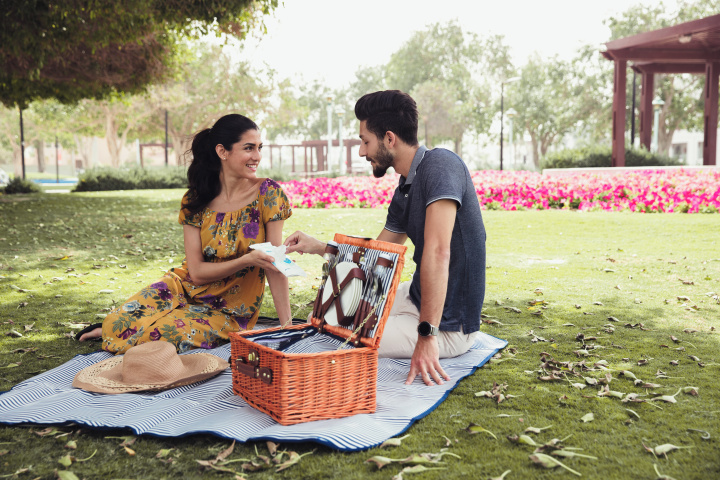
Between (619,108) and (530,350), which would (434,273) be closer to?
(530,350)

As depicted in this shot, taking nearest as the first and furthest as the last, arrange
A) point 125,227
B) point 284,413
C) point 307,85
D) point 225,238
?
1. point 284,413
2. point 225,238
3. point 125,227
4. point 307,85

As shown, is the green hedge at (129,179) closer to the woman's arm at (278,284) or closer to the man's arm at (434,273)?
the woman's arm at (278,284)

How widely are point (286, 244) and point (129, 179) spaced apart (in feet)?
82.1

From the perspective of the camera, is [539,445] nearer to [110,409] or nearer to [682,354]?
[682,354]

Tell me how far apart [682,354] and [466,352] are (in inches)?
53.5

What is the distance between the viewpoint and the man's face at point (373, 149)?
11.6ft

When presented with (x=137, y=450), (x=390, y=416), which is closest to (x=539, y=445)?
(x=390, y=416)

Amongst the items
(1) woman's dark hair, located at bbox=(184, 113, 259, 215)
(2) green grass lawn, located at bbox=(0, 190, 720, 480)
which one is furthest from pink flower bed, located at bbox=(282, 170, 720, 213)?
(1) woman's dark hair, located at bbox=(184, 113, 259, 215)

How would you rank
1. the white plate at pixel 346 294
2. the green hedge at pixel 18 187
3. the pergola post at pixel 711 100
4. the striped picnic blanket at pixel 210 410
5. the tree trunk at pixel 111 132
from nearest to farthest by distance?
1. the striped picnic blanket at pixel 210 410
2. the white plate at pixel 346 294
3. the pergola post at pixel 711 100
4. the green hedge at pixel 18 187
5. the tree trunk at pixel 111 132

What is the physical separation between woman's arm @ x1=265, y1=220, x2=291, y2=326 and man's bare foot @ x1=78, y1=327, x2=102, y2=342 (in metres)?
1.26

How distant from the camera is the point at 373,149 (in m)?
3.55

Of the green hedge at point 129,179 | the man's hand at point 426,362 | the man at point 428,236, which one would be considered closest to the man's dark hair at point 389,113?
the man at point 428,236

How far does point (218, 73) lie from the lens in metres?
39.1

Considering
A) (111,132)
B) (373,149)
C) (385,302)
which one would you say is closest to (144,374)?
(385,302)
